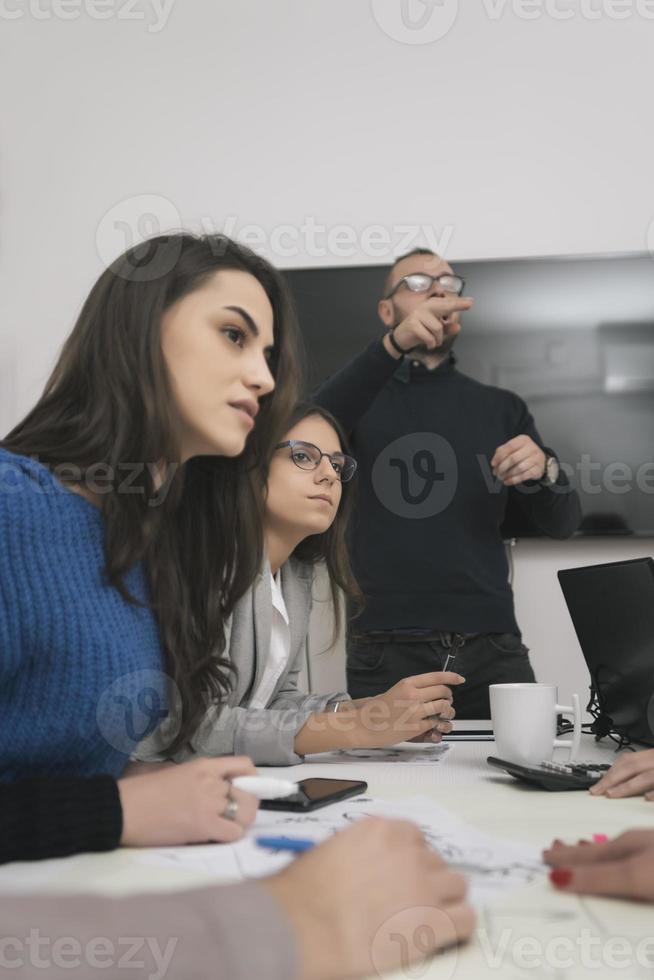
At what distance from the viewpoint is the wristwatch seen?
6.64ft

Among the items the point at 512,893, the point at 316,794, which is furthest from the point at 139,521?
the point at 512,893

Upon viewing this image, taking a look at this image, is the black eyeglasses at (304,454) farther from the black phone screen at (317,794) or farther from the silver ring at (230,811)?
the silver ring at (230,811)

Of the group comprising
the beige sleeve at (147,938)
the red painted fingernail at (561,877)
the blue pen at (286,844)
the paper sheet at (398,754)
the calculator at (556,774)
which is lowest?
the paper sheet at (398,754)

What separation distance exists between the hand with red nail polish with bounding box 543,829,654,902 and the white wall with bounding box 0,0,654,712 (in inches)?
73.8

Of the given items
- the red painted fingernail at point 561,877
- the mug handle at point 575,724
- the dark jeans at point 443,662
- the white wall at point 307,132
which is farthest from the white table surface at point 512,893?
the white wall at point 307,132

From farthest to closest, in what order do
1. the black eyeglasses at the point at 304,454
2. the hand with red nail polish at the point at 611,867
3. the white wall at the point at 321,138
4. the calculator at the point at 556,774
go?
the white wall at the point at 321,138 < the black eyeglasses at the point at 304,454 < the calculator at the point at 556,774 < the hand with red nail polish at the point at 611,867

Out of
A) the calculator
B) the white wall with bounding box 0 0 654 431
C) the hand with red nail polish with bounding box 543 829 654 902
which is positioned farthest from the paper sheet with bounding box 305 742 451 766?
the white wall with bounding box 0 0 654 431

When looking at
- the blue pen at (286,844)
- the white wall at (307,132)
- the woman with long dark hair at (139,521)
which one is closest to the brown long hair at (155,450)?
the woman with long dark hair at (139,521)

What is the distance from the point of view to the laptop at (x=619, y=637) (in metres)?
1.18

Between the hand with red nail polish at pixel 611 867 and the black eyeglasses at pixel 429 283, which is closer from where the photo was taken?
the hand with red nail polish at pixel 611 867

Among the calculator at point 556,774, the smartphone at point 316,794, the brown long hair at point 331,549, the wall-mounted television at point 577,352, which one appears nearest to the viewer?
the smartphone at point 316,794

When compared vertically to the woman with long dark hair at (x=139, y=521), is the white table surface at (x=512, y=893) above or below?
below

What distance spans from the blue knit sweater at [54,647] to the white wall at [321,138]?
1758 millimetres

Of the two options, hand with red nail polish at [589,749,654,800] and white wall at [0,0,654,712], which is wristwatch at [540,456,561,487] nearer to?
white wall at [0,0,654,712]
